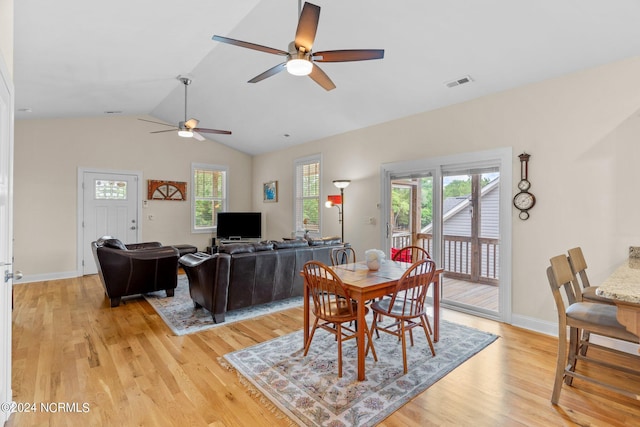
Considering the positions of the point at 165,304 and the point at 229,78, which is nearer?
the point at 165,304

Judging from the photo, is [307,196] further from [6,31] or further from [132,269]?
[6,31]

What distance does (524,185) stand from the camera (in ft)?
11.7

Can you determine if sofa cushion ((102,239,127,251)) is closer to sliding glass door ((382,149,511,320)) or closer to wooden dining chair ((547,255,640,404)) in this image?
sliding glass door ((382,149,511,320))

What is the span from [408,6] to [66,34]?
3.09m

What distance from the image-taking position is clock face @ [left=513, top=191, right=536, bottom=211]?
11.5 feet

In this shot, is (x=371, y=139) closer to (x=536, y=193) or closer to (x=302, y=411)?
(x=536, y=193)

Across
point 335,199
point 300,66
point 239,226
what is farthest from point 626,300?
point 239,226

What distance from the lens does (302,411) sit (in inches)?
83.7

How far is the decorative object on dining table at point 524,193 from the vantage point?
353 cm

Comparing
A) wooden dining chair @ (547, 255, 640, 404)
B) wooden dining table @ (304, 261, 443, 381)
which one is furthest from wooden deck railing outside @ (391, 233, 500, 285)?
wooden dining chair @ (547, 255, 640, 404)

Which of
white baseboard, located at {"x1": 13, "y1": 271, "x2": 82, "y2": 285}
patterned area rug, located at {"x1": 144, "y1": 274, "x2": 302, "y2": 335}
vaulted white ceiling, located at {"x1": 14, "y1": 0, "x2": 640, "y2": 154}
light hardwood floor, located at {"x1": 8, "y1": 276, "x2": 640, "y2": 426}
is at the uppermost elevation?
vaulted white ceiling, located at {"x1": 14, "y1": 0, "x2": 640, "y2": 154}

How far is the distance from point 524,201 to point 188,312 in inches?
166

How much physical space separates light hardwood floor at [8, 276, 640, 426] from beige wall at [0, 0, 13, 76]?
225 cm

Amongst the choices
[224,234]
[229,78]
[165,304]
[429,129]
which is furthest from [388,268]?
[224,234]
